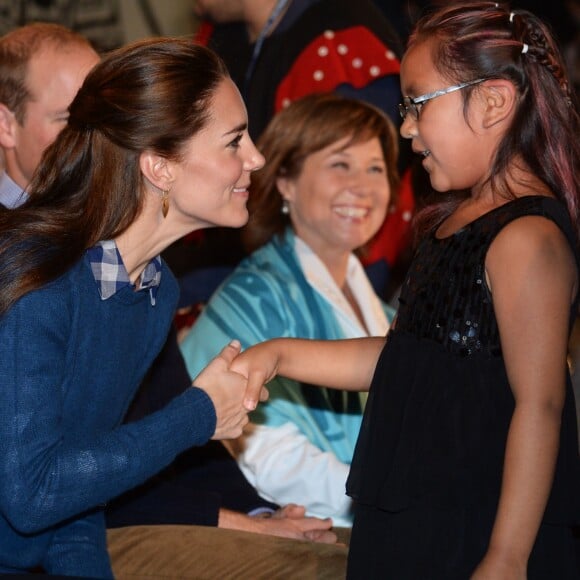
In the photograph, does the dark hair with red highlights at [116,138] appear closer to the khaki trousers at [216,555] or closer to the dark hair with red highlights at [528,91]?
the dark hair with red highlights at [528,91]

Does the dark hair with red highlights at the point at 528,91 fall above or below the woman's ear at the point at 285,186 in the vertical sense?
above

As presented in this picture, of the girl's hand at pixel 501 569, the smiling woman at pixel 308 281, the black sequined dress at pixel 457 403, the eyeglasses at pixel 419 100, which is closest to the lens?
the girl's hand at pixel 501 569

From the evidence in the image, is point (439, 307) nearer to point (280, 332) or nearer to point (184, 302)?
point (280, 332)

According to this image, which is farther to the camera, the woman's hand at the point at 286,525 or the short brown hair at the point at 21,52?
the short brown hair at the point at 21,52

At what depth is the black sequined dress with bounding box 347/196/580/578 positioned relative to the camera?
152 cm

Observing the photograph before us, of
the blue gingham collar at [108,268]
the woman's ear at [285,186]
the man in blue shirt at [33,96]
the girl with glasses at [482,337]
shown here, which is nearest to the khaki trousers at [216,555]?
the girl with glasses at [482,337]

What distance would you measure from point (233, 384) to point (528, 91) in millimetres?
632

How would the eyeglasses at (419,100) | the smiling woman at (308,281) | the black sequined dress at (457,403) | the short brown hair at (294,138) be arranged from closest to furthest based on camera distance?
the black sequined dress at (457,403) < the eyeglasses at (419,100) < the smiling woman at (308,281) < the short brown hair at (294,138)

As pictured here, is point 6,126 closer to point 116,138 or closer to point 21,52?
point 21,52

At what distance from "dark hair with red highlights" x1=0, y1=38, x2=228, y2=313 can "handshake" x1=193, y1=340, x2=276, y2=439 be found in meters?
0.27

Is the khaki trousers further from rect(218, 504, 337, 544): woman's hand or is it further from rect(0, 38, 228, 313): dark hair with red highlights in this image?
rect(0, 38, 228, 313): dark hair with red highlights

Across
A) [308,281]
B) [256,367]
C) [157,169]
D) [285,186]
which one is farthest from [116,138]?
[285,186]

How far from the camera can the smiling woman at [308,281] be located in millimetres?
2445

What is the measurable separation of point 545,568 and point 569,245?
0.45m
